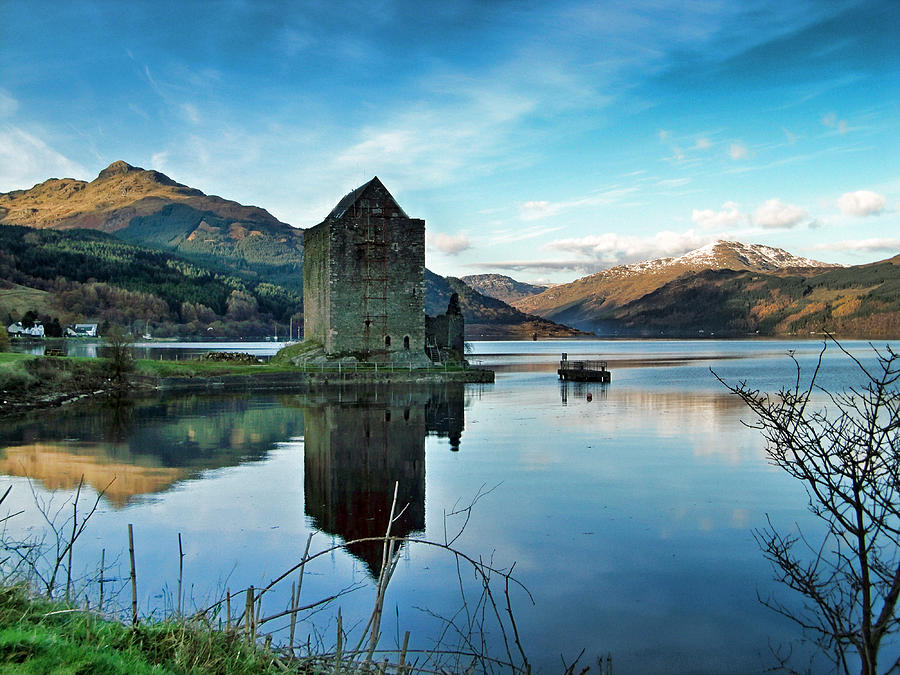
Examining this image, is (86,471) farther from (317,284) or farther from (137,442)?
(317,284)

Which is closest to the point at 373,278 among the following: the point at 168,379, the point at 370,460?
the point at 168,379

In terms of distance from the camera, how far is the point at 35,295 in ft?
445

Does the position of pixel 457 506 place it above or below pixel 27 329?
below

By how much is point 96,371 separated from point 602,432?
90.1 ft

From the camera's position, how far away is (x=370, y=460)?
2002 cm

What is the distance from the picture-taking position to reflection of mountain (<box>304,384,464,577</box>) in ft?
43.8

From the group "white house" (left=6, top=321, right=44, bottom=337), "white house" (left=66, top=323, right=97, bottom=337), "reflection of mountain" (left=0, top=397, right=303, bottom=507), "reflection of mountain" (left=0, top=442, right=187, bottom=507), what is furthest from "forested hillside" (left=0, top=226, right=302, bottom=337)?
"reflection of mountain" (left=0, top=442, right=187, bottom=507)

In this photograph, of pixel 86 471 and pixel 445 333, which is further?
pixel 445 333

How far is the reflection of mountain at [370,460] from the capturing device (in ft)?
43.8

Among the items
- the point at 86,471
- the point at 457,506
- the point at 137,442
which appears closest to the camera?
the point at 457,506

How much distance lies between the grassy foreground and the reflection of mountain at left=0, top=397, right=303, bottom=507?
351 inches

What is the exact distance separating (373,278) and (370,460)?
92.0 feet

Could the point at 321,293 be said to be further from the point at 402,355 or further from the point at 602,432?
the point at 602,432

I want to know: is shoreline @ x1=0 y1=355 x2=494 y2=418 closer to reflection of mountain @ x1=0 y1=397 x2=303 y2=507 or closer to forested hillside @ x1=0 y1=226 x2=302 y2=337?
reflection of mountain @ x1=0 y1=397 x2=303 y2=507
